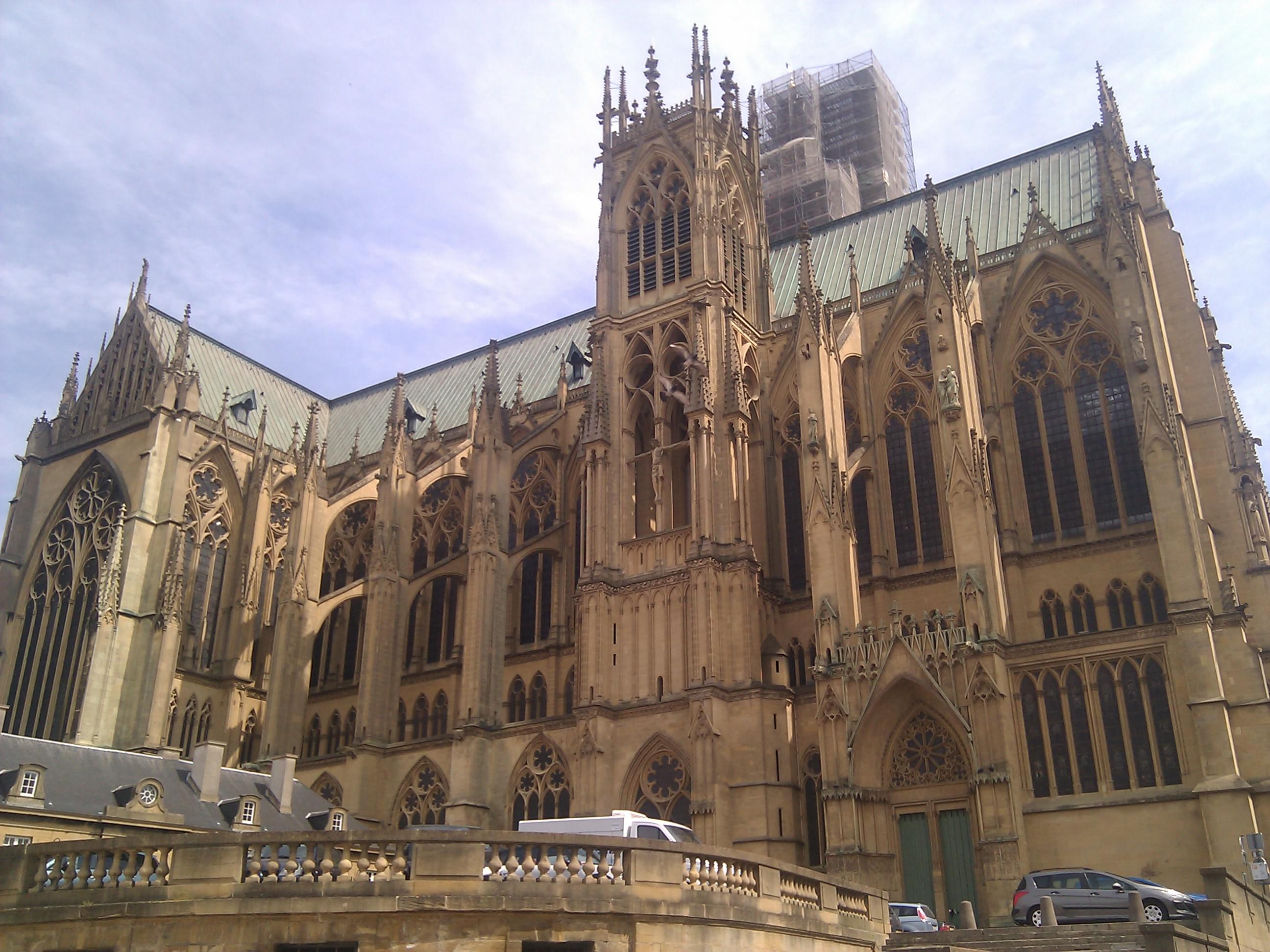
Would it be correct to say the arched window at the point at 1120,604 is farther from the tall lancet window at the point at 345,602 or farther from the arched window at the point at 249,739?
the arched window at the point at 249,739

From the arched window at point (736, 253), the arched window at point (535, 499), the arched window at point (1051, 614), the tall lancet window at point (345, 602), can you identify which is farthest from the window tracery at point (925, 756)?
the tall lancet window at point (345, 602)

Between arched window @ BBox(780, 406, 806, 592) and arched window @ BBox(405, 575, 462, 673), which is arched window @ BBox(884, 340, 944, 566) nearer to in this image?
arched window @ BBox(780, 406, 806, 592)

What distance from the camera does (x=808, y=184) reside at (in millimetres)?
61250

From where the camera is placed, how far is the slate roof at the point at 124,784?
3569 centimetres

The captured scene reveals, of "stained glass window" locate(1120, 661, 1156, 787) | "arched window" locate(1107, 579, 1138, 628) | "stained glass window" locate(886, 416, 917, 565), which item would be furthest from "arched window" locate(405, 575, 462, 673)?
"stained glass window" locate(1120, 661, 1156, 787)

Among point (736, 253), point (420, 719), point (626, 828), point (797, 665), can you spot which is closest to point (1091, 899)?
point (626, 828)

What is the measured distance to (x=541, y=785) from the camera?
38719mm

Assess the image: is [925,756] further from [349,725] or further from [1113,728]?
[349,725]

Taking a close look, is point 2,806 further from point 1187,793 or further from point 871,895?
point 1187,793

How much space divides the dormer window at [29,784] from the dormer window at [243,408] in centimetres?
2818

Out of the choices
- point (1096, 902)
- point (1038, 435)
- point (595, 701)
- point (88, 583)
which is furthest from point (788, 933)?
point (88, 583)

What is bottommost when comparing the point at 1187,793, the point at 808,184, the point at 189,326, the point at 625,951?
the point at 625,951

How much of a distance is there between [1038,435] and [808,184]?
2739 cm

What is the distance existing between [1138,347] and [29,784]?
110 ft
